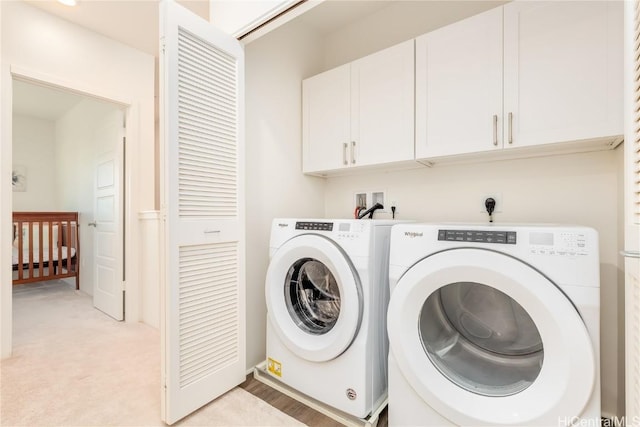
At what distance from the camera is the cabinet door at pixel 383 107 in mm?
1673

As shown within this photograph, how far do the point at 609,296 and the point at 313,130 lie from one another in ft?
6.23

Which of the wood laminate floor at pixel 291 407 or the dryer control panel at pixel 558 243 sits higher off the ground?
the dryer control panel at pixel 558 243

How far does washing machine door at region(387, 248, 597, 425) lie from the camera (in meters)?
0.90

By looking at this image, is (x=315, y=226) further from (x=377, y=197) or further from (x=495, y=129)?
(x=495, y=129)

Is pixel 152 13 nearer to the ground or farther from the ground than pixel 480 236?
farther from the ground

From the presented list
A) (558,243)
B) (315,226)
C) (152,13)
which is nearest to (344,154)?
(315,226)

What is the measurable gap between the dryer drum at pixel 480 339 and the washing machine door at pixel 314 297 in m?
0.34

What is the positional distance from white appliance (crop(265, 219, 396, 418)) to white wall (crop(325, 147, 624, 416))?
24.5 inches

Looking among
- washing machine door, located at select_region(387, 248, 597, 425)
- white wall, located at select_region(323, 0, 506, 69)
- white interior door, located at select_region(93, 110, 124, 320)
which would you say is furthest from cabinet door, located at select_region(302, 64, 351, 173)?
→ white interior door, located at select_region(93, 110, 124, 320)

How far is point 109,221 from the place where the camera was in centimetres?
295

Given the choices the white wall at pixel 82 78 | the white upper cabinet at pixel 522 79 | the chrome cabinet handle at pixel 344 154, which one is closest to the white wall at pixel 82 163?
the white wall at pixel 82 78

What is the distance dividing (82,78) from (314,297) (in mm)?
2687

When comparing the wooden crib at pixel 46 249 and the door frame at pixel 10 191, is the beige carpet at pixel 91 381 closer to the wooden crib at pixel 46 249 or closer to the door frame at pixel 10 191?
the door frame at pixel 10 191

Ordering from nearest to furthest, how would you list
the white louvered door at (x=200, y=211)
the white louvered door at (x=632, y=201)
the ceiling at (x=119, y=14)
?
the white louvered door at (x=632, y=201), the white louvered door at (x=200, y=211), the ceiling at (x=119, y=14)
